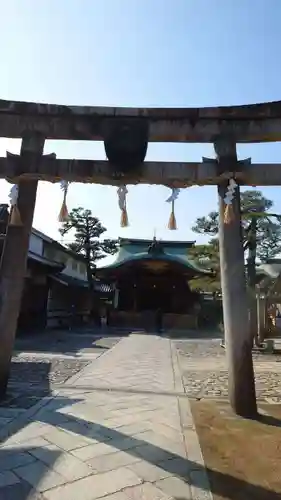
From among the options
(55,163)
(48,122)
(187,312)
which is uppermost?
(48,122)

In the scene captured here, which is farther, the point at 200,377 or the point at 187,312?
the point at 187,312

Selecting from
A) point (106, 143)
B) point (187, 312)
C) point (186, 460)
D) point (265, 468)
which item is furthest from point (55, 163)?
point (187, 312)

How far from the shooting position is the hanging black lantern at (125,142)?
6.45m

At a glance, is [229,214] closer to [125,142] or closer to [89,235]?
[125,142]

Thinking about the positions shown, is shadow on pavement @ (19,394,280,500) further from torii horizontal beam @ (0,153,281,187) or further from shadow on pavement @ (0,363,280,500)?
torii horizontal beam @ (0,153,281,187)

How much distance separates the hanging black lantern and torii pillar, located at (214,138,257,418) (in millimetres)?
1430

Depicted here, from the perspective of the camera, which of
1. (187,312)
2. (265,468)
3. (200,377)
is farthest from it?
(187,312)

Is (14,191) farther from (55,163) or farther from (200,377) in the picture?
(200,377)

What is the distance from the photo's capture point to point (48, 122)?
6.76 m

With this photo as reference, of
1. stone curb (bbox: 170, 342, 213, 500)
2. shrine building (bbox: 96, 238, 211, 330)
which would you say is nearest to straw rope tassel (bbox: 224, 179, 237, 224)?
stone curb (bbox: 170, 342, 213, 500)

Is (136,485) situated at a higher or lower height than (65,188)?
lower

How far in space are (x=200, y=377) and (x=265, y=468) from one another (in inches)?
202

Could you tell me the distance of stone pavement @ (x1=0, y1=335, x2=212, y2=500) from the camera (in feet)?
10.9

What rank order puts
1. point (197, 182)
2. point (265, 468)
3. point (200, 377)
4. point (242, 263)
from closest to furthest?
point (265, 468)
point (242, 263)
point (197, 182)
point (200, 377)
